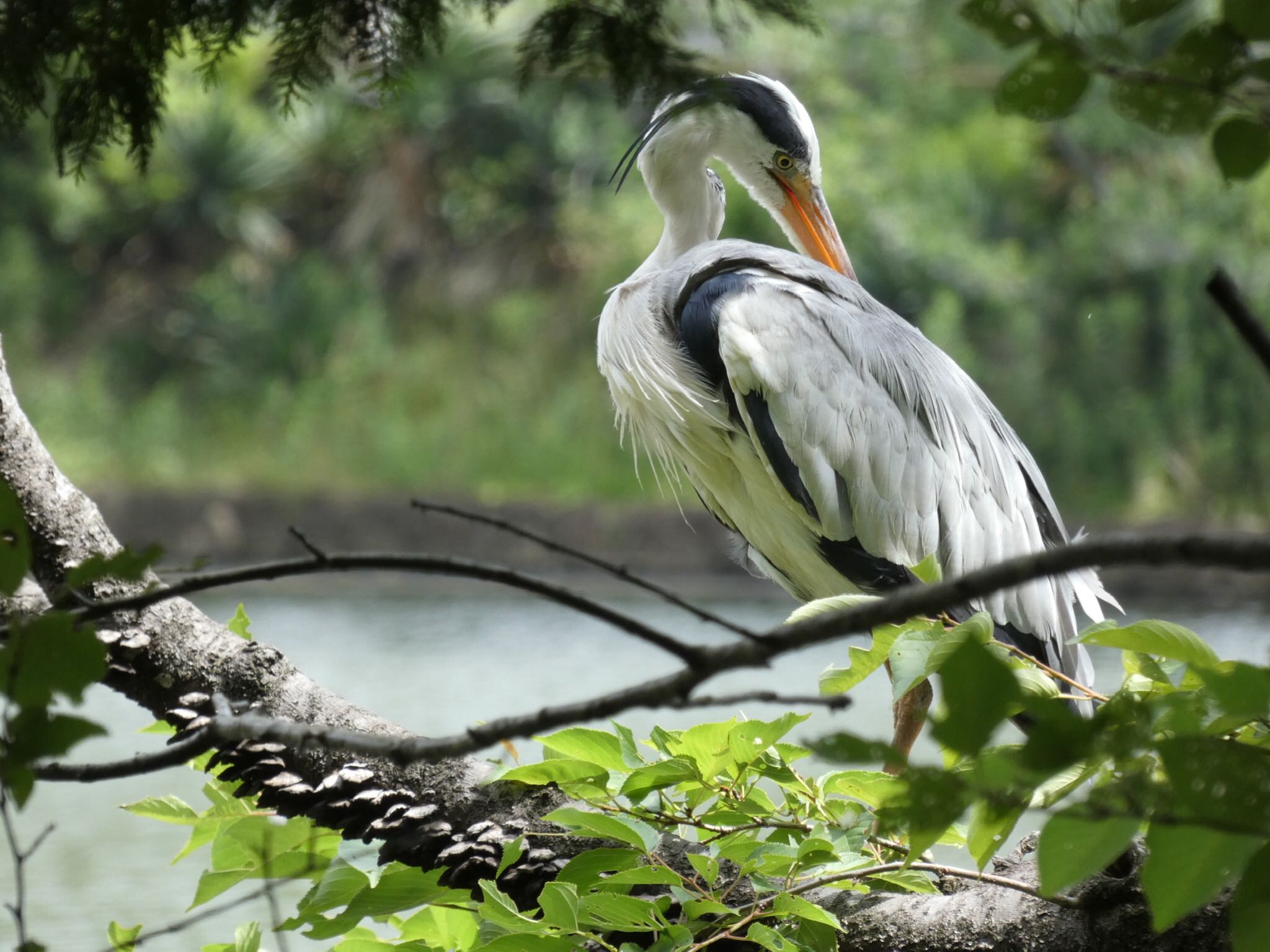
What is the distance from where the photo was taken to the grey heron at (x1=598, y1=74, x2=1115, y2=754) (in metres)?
1.56

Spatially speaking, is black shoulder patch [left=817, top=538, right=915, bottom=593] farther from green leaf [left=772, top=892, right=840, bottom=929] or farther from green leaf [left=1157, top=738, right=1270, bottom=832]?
green leaf [left=1157, top=738, right=1270, bottom=832]

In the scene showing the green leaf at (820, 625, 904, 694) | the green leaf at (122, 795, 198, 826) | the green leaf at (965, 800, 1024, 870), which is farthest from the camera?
the green leaf at (122, 795, 198, 826)

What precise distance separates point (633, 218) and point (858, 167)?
1251mm

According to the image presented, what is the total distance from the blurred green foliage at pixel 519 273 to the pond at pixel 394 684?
1.16 m

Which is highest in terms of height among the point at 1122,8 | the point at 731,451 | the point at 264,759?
the point at 731,451

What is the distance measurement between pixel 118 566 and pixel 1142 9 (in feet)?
1.16

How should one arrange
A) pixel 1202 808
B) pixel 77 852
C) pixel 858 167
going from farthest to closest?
1. pixel 858 167
2. pixel 77 852
3. pixel 1202 808

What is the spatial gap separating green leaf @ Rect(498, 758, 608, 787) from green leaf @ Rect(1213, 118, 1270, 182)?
56cm

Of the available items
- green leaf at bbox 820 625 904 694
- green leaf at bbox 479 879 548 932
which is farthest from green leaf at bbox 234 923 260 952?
green leaf at bbox 820 625 904 694

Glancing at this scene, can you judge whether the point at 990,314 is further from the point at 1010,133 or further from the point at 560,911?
the point at 560,911

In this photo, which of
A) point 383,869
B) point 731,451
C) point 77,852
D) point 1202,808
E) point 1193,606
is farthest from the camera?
point 1193,606

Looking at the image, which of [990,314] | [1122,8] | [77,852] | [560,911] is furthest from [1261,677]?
[990,314]

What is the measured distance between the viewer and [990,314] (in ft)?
20.5

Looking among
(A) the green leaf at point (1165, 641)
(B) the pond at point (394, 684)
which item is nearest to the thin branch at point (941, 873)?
(B) the pond at point (394, 684)
